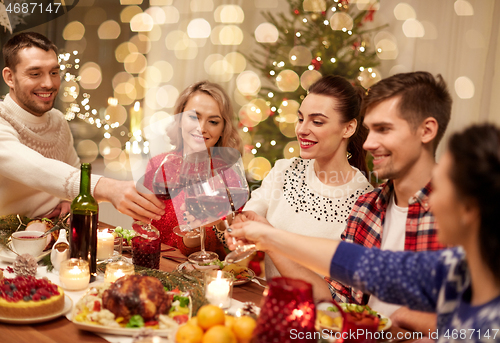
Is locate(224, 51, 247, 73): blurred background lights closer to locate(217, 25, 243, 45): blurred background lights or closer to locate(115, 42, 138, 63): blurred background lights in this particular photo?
locate(217, 25, 243, 45): blurred background lights

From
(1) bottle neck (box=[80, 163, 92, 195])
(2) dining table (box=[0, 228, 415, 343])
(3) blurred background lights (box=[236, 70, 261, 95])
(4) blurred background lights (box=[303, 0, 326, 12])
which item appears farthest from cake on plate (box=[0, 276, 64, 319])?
(3) blurred background lights (box=[236, 70, 261, 95])

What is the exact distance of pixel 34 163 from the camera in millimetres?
1789

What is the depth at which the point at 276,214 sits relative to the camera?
2.19 metres

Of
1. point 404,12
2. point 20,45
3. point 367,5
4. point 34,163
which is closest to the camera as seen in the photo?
point 34,163

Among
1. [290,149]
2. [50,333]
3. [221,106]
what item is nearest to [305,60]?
[290,149]

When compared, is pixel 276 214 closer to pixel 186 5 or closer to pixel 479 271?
pixel 479 271

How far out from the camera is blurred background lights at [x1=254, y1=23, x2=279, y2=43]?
15.0ft

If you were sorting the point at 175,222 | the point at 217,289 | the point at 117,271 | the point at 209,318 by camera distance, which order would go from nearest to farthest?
the point at 209,318, the point at 217,289, the point at 117,271, the point at 175,222

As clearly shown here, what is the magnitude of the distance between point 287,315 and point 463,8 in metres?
4.04

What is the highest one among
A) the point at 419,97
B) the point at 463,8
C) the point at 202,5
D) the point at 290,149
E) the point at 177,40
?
the point at 202,5

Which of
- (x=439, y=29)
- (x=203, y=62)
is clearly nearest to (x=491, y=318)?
(x=439, y=29)

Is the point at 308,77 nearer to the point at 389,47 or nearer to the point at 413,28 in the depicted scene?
the point at 389,47

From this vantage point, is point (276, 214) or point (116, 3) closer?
point (276, 214)

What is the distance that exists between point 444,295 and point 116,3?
15.8 feet
